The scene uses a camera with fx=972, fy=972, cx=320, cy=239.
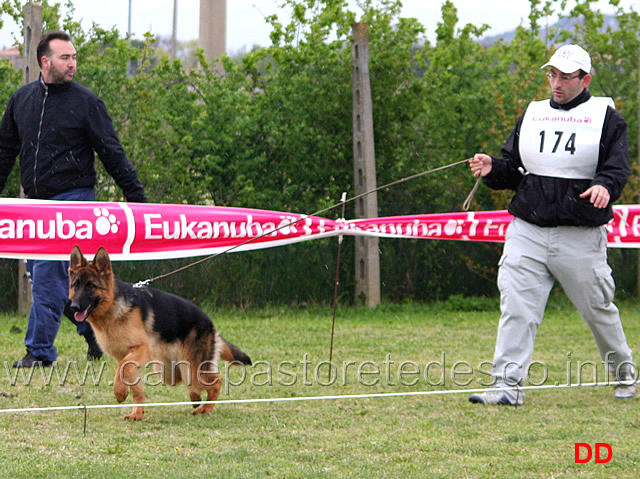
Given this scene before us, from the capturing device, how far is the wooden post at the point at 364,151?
413 inches

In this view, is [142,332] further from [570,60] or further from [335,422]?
[570,60]

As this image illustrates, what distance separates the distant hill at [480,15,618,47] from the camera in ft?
42.2

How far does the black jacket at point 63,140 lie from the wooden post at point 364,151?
4.03 m

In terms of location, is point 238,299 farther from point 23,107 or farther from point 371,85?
point 23,107

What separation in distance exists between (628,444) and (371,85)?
22.2ft

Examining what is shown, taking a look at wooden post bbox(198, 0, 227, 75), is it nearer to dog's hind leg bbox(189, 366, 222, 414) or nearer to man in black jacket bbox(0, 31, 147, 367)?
man in black jacket bbox(0, 31, 147, 367)

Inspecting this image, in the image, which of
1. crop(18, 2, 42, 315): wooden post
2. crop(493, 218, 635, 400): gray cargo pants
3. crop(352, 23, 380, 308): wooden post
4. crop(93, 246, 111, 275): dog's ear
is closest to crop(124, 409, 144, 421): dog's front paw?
crop(93, 246, 111, 275): dog's ear

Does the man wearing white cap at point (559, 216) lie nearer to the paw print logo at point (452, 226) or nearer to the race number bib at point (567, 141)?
the race number bib at point (567, 141)

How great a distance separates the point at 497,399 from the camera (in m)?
5.81

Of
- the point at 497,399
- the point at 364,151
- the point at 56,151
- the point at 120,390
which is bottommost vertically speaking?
the point at 497,399

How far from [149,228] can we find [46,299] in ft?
2.94

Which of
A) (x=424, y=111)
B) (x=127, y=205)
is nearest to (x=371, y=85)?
(x=424, y=111)

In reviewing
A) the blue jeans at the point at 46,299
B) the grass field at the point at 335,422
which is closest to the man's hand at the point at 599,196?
the grass field at the point at 335,422

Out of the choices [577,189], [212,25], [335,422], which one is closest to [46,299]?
[335,422]
